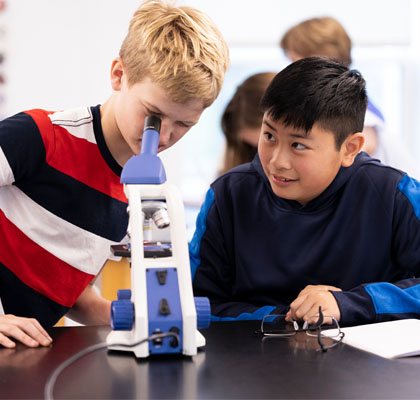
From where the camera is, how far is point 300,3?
11.2 ft

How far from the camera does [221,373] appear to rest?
811 mm

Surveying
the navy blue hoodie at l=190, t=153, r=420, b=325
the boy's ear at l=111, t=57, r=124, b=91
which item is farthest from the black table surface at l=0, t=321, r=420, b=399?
the boy's ear at l=111, t=57, r=124, b=91

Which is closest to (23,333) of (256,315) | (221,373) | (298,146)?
(221,373)

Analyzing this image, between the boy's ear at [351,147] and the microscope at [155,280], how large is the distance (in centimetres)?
59

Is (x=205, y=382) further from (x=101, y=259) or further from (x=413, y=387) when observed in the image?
(x=101, y=259)

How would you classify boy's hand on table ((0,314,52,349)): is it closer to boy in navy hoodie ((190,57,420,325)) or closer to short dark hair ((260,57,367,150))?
boy in navy hoodie ((190,57,420,325))

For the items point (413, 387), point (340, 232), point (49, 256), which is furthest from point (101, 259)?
point (413, 387)

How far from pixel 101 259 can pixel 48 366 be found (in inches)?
23.3

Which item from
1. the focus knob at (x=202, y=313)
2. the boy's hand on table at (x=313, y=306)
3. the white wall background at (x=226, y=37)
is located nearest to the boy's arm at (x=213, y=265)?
the boy's hand on table at (x=313, y=306)

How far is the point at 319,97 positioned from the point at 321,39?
1.01 meters

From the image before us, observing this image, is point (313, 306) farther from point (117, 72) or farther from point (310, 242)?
point (117, 72)

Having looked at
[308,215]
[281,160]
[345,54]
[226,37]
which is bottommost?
[308,215]

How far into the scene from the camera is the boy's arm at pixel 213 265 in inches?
52.0

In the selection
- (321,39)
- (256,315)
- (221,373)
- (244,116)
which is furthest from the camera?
(244,116)
